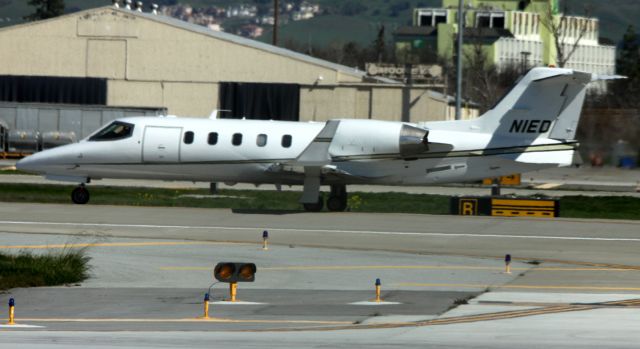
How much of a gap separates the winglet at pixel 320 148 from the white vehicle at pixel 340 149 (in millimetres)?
29

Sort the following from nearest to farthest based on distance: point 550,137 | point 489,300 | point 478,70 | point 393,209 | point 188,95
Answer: point 489,300 < point 550,137 < point 393,209 < point 188,95 < point 478,70

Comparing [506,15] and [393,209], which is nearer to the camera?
[393,209]

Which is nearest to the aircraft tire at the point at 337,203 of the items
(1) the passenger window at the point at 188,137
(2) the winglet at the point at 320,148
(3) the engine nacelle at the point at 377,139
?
(3) the engine nacelle at the point at 377,139

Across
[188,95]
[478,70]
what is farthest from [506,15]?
[188,95]

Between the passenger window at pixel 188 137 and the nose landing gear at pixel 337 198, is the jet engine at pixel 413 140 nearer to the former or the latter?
the nose landing gear at pixel 337 198

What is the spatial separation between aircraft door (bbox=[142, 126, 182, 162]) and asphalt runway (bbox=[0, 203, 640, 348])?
1720 millimetres

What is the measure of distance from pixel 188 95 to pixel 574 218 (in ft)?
135

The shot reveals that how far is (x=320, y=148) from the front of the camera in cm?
3662

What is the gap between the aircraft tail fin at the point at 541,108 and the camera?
1417 inches

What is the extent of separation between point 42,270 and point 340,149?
1403 cm

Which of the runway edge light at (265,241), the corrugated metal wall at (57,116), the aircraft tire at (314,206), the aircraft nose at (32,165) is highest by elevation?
the corrugated metal wall at (57,116)

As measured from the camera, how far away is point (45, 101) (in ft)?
251

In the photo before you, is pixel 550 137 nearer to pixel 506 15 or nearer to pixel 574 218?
pixel 574 218

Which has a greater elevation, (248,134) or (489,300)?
(248,134)
